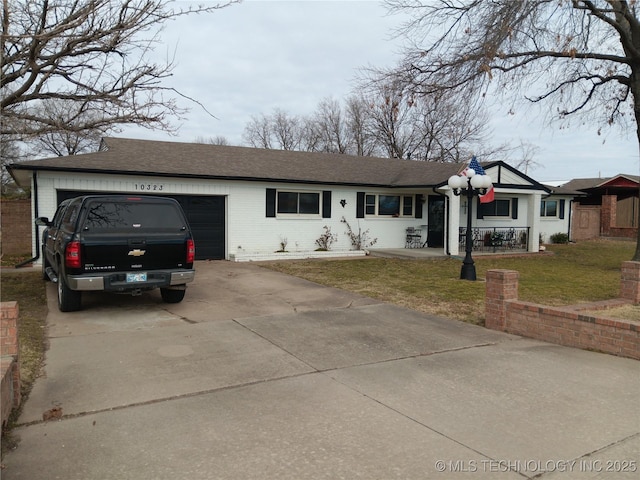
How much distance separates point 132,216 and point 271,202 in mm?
9200

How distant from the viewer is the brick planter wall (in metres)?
5.73

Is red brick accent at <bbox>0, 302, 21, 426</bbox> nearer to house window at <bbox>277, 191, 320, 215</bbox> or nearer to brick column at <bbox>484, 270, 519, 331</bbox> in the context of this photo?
brick column at <bbox>484, 270, 519, 331</bbox>

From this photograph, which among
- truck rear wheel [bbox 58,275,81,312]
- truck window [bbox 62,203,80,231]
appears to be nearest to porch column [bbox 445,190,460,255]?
truck window [bbox 62,203,80,231]

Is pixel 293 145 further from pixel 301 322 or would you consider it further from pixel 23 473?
pixel 23 473

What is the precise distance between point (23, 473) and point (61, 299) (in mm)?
5053

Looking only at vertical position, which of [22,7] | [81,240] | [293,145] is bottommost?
[81,240]

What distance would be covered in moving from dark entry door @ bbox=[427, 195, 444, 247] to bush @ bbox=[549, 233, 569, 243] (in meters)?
8.09

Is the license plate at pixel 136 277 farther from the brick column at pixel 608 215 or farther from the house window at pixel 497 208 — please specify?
the brick column at pixel 608 215

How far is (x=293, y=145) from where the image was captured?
49.0 m

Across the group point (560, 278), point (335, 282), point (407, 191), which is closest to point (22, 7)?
point (335, 282)

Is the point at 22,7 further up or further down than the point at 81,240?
further up

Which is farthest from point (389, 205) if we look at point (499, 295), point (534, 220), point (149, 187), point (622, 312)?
point (499, 295)

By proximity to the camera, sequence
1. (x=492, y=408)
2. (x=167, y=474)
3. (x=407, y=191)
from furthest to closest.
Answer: (x=407, y=191)
(x=492, y=408)
(x=167, y=474)

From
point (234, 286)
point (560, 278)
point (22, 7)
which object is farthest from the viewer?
point (560, 278)
